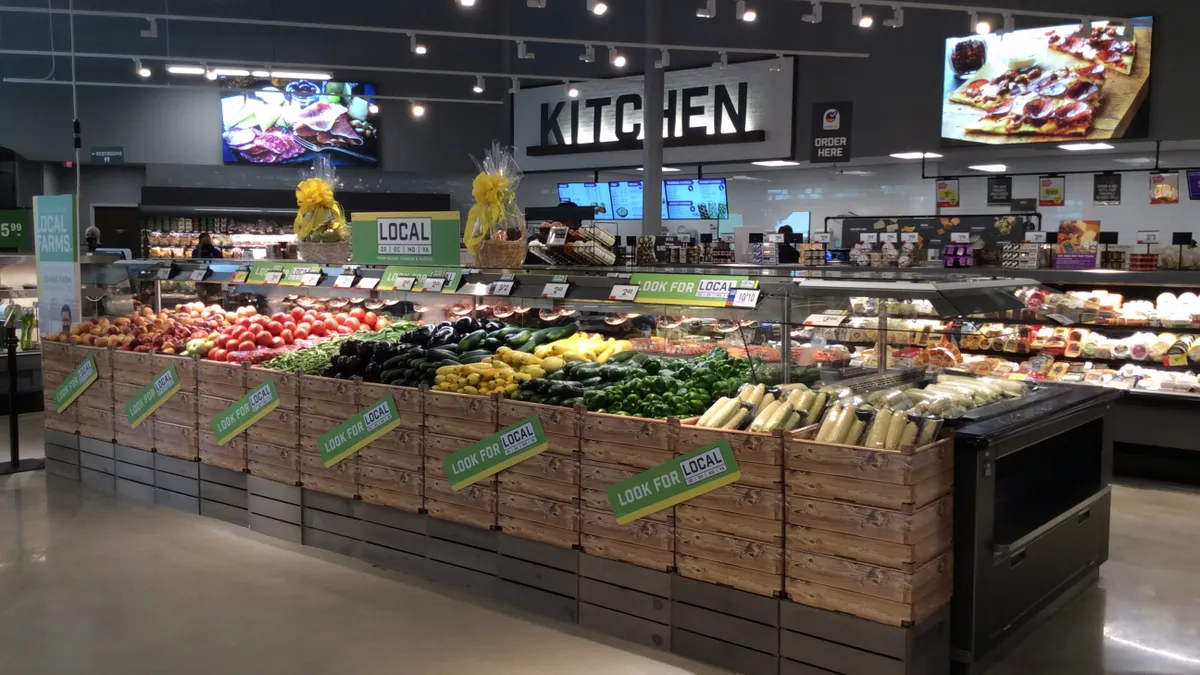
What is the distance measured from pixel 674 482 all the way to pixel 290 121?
13.1 metres

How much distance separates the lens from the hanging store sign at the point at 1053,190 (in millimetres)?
10320

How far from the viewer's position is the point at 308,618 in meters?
4.35

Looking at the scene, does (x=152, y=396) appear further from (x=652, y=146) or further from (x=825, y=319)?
(x=652, y=146)

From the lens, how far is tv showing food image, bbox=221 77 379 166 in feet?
49.8

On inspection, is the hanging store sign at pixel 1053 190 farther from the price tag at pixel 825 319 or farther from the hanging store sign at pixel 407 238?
the hanging store sign at pixel 407 238

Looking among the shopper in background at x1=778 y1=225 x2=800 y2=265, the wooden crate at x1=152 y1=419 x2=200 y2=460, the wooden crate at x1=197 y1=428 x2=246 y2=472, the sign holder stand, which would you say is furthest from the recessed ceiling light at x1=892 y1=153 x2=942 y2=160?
the sign holder stand

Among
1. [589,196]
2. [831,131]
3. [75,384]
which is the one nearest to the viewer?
[75,384]

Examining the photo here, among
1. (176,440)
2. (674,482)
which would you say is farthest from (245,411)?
(674,482)

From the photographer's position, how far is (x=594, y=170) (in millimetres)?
14133

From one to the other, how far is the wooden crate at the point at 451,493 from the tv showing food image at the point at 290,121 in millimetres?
11536

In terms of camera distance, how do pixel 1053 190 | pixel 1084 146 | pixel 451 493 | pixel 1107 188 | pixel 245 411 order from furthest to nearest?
pixel 1053 190
pixel 1107 188
pixel 1084 146
pixel 245 411
pixel 451 493

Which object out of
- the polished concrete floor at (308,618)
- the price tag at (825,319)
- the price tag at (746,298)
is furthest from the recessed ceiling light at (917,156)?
the price tag at (746,298)

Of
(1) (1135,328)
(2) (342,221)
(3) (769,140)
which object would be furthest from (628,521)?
(3) (769,140)

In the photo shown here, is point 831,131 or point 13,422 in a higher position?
point 831,131
